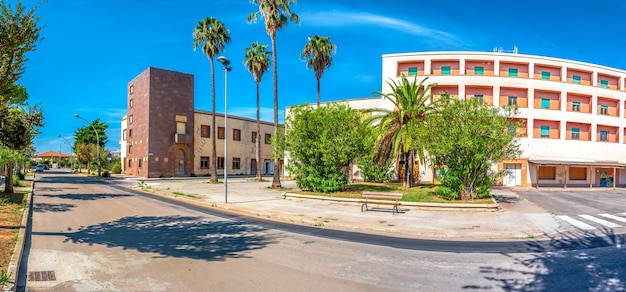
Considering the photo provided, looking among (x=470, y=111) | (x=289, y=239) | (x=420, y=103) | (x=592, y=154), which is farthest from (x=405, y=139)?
(x=592, y=154)

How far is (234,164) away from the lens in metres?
55.9

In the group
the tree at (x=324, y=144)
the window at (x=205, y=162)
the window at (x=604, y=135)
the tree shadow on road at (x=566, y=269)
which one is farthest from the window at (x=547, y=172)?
the window at (x=205, y=162)

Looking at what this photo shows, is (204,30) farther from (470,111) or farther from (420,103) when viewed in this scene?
(470,111)

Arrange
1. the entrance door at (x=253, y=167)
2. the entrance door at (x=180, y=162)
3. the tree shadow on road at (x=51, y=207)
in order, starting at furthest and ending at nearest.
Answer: the entrance door at (x=253, y=167)
the entrance door at (x=180, y=162)
the tree shadow on road at (x=51, y=207)

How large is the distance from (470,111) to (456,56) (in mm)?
21501

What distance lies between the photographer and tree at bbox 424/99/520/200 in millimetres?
17719

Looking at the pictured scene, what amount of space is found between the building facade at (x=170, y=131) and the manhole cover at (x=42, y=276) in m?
38.4

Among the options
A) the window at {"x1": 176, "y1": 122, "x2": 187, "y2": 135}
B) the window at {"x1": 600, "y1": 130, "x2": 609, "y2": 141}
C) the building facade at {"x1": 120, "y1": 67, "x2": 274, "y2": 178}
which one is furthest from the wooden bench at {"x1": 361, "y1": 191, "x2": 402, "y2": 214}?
the window at {"x1": 176, "y1": 122, "x2": 187, "y2": 135}

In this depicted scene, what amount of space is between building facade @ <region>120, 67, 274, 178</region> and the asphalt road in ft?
116

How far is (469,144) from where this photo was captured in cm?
1734

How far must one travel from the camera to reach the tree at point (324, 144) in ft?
68.8

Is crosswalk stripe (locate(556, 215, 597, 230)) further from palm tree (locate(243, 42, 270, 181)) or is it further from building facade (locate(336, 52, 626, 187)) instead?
palm tree (locate(243, 42, 270, 181))

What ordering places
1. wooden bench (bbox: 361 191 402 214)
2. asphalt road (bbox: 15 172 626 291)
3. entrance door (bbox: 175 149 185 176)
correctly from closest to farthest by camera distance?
asphalt road (bbox: 15 172 626 291) → wooden bench (bbox: 361 191 402 214) → entrance door (bbox: 175 149 185 176)

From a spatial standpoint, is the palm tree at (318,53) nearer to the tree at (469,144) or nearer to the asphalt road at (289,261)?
the tree at (469,144)
